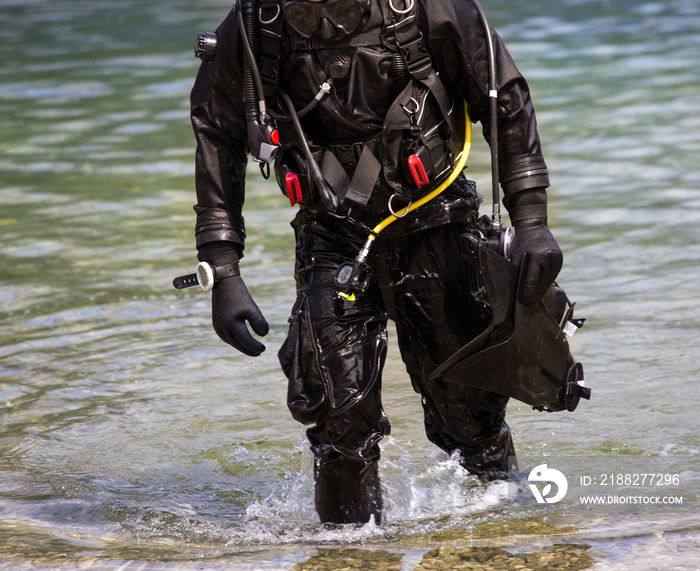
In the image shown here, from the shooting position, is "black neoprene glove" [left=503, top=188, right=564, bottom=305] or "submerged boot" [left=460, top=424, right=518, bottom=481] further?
"submerged boot" [left=460, top=424, right=518, bottom=481]

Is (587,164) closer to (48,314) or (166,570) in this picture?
(48,314)

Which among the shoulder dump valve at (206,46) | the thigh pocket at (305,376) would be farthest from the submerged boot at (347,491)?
the shoulder dump valve at (206,46)

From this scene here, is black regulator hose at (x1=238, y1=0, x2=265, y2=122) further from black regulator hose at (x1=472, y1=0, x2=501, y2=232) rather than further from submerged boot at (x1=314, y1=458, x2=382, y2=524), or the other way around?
submerged boot at (x1=314, y1=458, x2=382, y2=524)

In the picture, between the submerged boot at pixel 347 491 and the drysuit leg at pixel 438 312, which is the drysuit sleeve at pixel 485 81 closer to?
the drysuit leg at pixel 438 312

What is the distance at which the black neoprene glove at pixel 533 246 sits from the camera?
3246 mm

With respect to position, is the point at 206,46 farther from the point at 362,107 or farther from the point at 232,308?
the point at 232,308

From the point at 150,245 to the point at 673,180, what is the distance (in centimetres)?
435

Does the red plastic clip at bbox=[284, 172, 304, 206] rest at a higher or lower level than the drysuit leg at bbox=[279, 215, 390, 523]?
higher

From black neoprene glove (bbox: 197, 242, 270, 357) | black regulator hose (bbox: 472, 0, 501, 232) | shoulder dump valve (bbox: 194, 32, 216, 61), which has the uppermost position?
shoulder dump valve (bbox: 194, 32, 216, 61)

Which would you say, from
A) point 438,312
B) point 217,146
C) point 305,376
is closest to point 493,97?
point 438,312

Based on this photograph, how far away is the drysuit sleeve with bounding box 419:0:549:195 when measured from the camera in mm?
3219

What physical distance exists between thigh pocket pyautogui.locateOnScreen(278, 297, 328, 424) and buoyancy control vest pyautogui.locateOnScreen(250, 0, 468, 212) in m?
0.43

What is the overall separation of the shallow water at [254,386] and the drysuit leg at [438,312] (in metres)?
0.31

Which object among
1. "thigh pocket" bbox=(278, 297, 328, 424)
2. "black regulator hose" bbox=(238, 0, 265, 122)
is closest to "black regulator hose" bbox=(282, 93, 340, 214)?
"black regulator hose" bbox=(238, 0, 265, 122)
